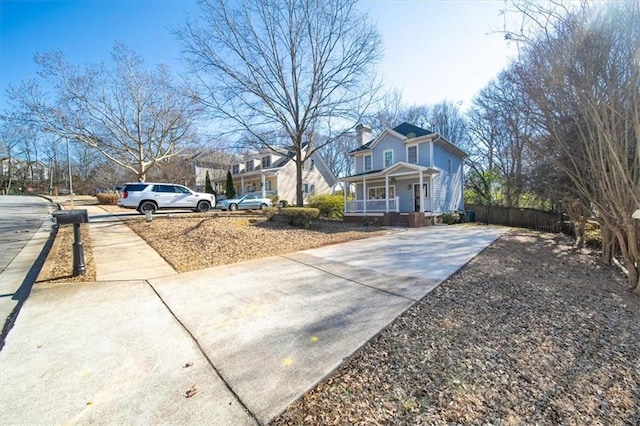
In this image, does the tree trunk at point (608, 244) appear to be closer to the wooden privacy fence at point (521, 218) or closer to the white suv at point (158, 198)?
the wooden privacy fence at point (521, 218)

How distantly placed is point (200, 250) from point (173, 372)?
529cm

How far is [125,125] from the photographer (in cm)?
1986

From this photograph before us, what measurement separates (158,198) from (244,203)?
8354mm

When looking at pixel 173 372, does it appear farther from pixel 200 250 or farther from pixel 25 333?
pixel 200 250

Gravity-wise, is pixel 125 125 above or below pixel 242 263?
above

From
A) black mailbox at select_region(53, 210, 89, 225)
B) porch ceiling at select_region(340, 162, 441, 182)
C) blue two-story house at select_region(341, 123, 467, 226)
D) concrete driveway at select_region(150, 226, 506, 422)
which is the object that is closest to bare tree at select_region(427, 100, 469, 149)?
blue two-story house at select_region(341, 123, 467, 226)

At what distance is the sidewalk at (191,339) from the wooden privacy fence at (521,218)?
1728cm

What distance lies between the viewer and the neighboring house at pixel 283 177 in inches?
1147

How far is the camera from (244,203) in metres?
21.7

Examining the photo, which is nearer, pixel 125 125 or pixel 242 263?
pixel 242 263

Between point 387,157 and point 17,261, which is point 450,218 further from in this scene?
point 17,261

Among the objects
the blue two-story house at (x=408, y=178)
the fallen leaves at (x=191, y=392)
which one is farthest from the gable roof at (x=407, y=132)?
the fallen leaves at (x=191, y=392)

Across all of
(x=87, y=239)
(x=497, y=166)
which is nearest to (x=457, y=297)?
(x=87, y=239)

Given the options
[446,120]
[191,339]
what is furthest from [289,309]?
[446,120]
